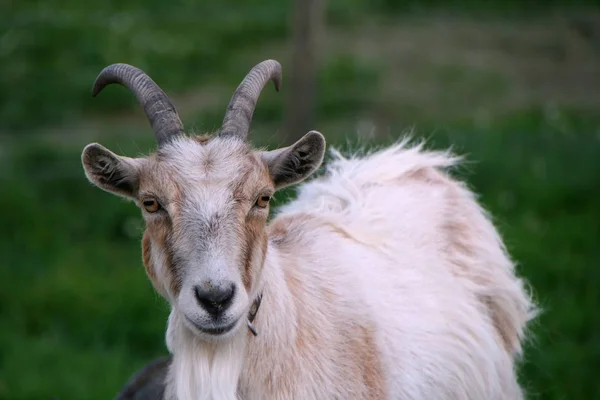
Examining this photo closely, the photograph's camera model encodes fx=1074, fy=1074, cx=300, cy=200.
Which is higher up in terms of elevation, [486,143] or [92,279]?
[486,143]

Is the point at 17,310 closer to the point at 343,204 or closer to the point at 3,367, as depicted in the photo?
the point at 3,367

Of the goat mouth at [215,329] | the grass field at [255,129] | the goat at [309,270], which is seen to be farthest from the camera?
the grass field at [255,129]

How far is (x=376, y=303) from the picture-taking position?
16.6 feet

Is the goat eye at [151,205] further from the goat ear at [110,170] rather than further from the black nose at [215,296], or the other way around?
the black nose at [215,296]

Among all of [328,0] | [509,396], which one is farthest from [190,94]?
[509,396]

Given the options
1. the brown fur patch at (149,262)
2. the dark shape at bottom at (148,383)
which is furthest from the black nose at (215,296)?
the dark shape at bottom at (148,383)

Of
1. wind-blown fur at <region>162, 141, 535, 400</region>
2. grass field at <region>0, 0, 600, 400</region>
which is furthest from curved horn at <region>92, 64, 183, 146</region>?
grass field at <region>0, 0, 600, 400</region>

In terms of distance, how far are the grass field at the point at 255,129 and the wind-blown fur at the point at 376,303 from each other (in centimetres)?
93

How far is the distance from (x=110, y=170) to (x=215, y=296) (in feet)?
2.68

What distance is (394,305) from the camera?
203 inches

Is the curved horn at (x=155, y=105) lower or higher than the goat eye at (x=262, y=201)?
higher

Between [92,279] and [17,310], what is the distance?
642mm

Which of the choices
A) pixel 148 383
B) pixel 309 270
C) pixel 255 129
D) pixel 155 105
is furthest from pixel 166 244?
pixel 255 129

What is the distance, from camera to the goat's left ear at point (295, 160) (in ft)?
15.0
